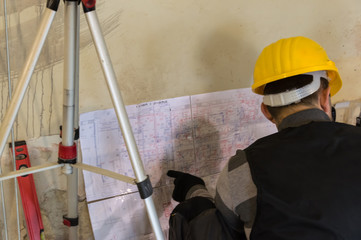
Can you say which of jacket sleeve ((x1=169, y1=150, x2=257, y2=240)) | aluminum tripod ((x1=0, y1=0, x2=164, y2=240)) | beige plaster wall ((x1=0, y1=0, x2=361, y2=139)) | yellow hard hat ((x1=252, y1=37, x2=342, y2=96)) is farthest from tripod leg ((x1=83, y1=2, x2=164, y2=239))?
yellow hard hat ((x1=252, y1=37, x2=342, y2=96))

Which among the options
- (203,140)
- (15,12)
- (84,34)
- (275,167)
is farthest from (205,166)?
(15,12)

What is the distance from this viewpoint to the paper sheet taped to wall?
97cm

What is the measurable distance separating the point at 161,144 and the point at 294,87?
0.55 m

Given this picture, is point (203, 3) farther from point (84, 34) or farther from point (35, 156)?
point (35, 156)

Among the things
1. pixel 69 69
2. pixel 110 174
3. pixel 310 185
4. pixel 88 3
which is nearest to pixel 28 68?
pixel 69 69

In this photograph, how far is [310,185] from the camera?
553 millimetres

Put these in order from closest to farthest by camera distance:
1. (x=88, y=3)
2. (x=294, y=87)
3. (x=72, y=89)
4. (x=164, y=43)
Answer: (x=88, y=3), (x=72, y=89), (x=294, y=87), (x=164, y=43)

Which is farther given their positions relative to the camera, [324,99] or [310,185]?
[324,99]

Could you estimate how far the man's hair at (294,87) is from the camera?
2.43ft

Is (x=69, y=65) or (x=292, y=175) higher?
(x=69, y=65)

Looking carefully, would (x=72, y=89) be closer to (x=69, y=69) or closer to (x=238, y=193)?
(x=69, y=69)

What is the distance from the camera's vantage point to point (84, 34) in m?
0.86

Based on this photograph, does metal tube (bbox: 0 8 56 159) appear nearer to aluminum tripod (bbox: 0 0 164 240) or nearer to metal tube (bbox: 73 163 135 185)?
aluminum tripod (bbox: 0 0 164 240)

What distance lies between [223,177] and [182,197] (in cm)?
35
